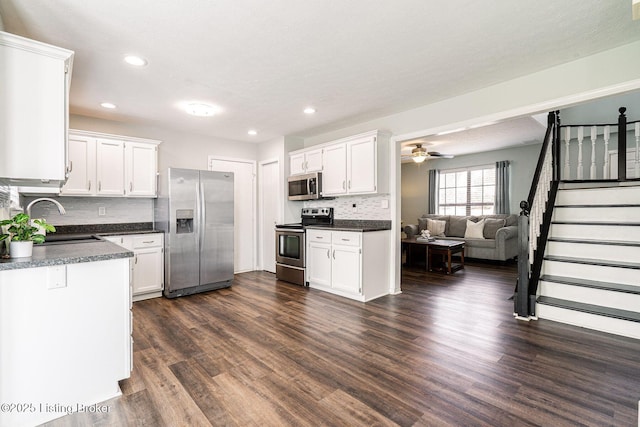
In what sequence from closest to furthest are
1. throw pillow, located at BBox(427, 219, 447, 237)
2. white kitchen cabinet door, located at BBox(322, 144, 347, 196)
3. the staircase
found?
the staircase, white kitchen cabinet door, located at BBox(322, 144, 347, 196), throw pillow, located at BBox(427, 219, 447, 237)

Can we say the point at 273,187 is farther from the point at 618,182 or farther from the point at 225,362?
the point at 618,182

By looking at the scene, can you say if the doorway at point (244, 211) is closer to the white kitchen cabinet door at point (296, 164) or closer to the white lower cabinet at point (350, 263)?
the white kitchen cabinet door at point (296, 164)

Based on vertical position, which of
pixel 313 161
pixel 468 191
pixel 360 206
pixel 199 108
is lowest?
pixel 360 206

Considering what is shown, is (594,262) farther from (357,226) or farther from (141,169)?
(141,169)

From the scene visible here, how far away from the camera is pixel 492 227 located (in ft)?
21.4

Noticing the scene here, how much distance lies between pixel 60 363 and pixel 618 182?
650cm

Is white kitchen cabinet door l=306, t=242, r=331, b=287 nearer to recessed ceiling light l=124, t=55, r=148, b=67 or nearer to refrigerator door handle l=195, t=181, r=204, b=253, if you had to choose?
refrigerator door handle l=195, t=181, r=204, b=253

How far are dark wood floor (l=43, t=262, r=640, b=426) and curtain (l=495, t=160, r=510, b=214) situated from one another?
4.25 metres

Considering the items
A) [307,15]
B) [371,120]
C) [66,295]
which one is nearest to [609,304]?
[371,120]

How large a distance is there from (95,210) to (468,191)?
7.89 meters

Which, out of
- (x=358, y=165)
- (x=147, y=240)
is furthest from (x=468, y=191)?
(x=147, y=240)

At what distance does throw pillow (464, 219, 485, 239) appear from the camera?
6.66 m

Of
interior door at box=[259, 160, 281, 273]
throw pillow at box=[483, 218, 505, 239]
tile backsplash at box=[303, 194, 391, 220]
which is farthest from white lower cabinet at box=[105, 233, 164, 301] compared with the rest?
throw pillow at box=[483, 218, 505, 239]

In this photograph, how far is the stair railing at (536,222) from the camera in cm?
321
